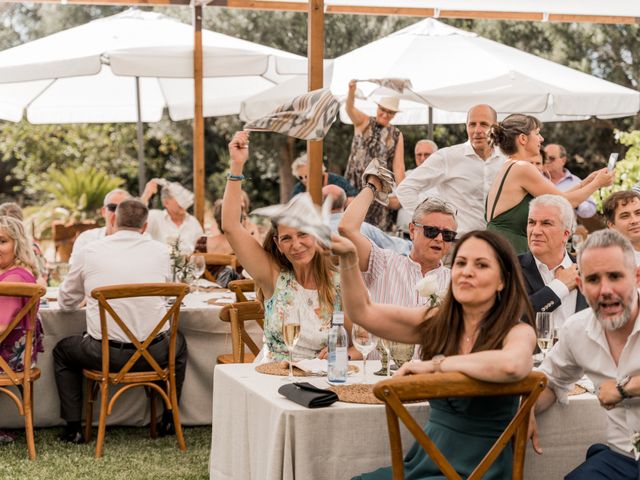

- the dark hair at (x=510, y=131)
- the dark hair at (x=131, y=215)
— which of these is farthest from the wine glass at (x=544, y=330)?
the dark hair at (x=131, y=215)

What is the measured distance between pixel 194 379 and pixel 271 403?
10.1 ft

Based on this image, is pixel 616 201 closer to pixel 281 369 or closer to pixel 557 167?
pixel 281 369

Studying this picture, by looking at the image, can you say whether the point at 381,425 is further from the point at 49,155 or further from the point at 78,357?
the point at 49,155

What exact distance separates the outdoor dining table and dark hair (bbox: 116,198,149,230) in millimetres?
571

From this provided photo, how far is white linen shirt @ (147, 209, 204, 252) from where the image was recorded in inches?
364

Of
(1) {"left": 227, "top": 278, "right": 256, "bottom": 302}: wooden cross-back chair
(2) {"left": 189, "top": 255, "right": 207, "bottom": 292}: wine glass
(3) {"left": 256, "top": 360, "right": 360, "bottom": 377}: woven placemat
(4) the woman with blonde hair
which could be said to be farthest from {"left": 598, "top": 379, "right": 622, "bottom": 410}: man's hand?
(2) {"left": 189, "top": 255, "right": 207, "bottom": 292}: wine glass

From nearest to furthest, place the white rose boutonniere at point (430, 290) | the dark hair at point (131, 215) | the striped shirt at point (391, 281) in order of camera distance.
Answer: the white rose boutonniere at point (430, 290) → the striped shirt at point (391, 281) → the dark hair at point (131, 215)

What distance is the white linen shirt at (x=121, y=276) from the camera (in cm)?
582

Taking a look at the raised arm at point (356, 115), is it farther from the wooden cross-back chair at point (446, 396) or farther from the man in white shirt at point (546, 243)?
the wooden cross-back chair at point (446, 396)

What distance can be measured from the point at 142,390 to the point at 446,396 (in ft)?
12.4

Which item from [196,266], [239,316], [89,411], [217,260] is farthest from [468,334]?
[217,260]

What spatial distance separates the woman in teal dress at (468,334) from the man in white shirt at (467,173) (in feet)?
10.3

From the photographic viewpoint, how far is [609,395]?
10.4ft

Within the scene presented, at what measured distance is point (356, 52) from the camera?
9.93 m
